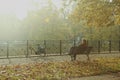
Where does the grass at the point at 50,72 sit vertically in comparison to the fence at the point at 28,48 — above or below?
below

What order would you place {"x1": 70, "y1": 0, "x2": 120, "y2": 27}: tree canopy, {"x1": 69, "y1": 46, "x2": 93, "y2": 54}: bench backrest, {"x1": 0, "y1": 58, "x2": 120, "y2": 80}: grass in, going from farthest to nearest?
{"x1": 69, "y1": 46, "x2": 93, "y2": 54}: bench backrest < {"x1": 70, "y1": 0, "x2": 120, "y2": 27}: tree canopy < {"x1": 0, "y1": 58, "x2": 120, "y2": 80}: grass

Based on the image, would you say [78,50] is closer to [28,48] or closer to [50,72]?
[50,72]

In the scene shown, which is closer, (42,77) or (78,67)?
(42,77)

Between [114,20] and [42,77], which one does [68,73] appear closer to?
[42,77]

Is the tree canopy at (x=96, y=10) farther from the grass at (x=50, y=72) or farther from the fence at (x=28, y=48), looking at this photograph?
the fence at (x=28, y=48)

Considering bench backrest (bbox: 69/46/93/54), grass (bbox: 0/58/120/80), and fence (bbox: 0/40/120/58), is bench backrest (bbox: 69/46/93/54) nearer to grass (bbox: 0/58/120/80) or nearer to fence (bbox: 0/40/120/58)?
grass (bbox: 0/58/120/80)

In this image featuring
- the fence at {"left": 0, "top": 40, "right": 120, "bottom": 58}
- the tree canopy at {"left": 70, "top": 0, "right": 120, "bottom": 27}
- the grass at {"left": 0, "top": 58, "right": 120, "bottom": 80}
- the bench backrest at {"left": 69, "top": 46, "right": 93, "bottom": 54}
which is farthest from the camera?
the fence at {"left": 0, "top": 40, "right": 120, "bottom": 58}

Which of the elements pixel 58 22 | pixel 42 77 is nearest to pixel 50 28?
pixel 58 22

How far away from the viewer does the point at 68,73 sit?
1330 centimetres

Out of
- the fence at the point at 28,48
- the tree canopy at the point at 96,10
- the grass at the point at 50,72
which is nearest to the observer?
the grass at the point at 50,72

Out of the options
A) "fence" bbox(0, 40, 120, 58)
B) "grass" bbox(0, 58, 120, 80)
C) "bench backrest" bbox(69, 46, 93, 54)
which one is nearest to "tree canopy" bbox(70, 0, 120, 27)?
"bench backrest" bbox(69, 46, 93, 54)

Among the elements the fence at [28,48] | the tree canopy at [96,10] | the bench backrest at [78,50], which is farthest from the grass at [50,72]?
the fence at [28,48]

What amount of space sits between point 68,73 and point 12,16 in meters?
47.2

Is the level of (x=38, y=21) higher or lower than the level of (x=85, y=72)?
higher
